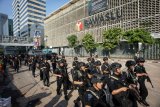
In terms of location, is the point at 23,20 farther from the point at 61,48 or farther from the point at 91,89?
the point at 91,89

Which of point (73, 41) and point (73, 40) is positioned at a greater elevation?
point (73, 40)

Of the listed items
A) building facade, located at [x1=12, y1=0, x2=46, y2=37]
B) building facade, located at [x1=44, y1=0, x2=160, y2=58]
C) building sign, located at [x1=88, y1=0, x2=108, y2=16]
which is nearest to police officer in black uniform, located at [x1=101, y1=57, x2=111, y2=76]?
building facade, located at [x1=44, y1=0, x2=160, y2=58]

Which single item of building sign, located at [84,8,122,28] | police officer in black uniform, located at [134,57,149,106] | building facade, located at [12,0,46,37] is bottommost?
police officer in black uniform, located at [134,57,149,106]

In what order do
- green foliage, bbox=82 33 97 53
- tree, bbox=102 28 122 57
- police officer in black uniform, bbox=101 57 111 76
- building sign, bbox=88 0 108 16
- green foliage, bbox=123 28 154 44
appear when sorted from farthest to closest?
building sign, bbox=88 0 108 16 < green foliage, bbox=82 33 97 53 < tree, bbox=102 28 122 57 < green foliage, bbox=123 28 154 44 < police officer in black uniform, bbox=101 57 111 76

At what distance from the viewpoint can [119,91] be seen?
477 cm

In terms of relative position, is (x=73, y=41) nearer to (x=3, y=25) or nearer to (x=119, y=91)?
(x=119, y=91)

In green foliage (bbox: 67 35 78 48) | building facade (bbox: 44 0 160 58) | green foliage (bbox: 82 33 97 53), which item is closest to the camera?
building facade (bbox: 44 0 160 58)

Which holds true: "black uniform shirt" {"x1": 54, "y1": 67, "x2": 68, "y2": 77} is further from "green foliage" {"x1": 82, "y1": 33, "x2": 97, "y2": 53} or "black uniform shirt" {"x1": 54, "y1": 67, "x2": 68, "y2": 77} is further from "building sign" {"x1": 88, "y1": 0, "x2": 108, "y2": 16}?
"building sign" {"x1": 88, "y1": 0, "x2": 108, "y2": 16}

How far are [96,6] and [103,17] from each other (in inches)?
182

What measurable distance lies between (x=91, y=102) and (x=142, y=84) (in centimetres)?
409

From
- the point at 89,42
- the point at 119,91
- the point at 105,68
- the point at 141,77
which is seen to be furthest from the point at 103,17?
the point at 119,91

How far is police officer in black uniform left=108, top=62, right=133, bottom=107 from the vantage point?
4.82 meters

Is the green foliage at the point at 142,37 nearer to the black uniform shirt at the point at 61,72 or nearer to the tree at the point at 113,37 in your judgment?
the tree at the point at 113,37

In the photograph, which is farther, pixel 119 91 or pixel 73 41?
pixel 73 41
